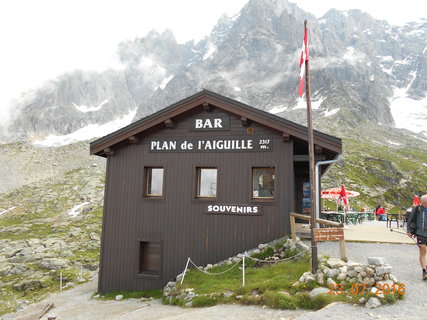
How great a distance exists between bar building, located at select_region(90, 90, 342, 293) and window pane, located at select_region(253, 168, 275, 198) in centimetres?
4

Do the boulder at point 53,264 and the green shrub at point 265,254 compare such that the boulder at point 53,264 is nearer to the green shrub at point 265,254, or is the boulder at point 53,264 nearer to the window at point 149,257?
the window at point 149,257

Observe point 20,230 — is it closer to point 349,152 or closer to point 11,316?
point 11,316

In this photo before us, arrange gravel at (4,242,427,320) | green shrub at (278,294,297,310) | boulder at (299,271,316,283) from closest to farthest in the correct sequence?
gravel at (4,242,427,320) → green shrub at (278,294,297,310) → boulder at (299,271,316,283)

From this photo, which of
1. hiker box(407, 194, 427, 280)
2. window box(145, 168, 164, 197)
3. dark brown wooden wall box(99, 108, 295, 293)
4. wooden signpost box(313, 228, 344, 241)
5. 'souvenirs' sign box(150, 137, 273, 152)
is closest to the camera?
hiker box(407, 194, 427, 280)

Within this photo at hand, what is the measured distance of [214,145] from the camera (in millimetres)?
14516

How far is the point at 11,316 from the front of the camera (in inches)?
587

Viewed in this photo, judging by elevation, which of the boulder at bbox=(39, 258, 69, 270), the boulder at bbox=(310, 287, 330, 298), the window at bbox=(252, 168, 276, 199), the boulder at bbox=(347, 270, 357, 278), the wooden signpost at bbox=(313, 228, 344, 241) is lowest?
the boulder at bbox=(39, 258, 69, 270)

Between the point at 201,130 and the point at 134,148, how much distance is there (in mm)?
3410

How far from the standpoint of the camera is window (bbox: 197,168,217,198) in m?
14.5

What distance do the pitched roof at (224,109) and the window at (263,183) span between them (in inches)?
76.5

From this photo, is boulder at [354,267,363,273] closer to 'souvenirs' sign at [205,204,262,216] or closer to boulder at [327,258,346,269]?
boulder at [327,258,346,269]

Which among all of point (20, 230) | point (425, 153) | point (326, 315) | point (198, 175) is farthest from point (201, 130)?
point (425, 153)

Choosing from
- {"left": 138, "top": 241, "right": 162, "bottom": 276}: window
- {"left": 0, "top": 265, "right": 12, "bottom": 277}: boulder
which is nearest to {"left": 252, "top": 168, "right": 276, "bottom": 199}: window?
{"left": 138, "top": 241, "right": 162, "bottom": 276}: window

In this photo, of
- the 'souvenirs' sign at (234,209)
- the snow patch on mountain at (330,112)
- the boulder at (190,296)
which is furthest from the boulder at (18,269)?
the snow patch on mountain at (330,112)
